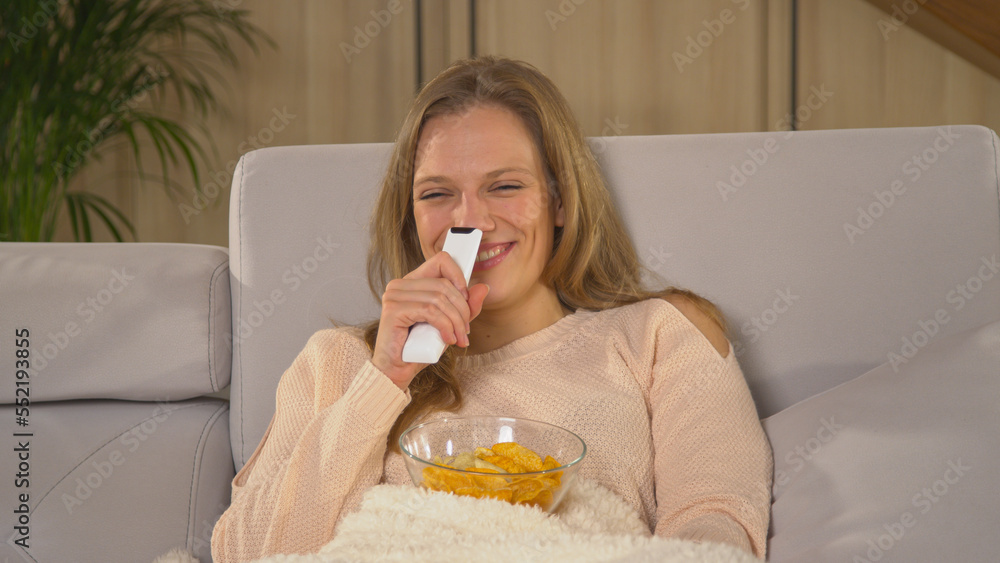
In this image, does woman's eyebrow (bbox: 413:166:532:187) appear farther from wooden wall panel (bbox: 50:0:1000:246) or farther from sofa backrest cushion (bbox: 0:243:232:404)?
wooden wall panel (bbox: 50:0:1000:246)

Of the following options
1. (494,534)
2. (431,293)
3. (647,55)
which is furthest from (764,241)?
(647,55)

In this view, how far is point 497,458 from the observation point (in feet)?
2.62

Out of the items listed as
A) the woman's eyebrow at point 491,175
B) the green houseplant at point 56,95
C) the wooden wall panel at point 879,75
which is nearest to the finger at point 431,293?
the woman's eyebrow at point 491,175

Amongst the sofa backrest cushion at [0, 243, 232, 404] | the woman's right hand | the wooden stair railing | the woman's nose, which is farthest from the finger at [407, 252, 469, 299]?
the wooden stair railing

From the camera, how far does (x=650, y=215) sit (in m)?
1.22

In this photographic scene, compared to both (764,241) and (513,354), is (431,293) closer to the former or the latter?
(513,354)

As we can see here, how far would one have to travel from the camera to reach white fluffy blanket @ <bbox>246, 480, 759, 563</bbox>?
657mm

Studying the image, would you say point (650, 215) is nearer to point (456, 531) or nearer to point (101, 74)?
point (456, 531)

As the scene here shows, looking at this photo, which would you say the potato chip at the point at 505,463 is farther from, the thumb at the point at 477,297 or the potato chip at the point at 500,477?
the thumb at the point at 477,297

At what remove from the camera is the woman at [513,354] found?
3.12 ft

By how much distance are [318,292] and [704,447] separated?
625 millimetres

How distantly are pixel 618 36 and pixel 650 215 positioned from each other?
1485mm

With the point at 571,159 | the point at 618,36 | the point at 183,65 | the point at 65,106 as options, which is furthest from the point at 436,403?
the point at 183,65

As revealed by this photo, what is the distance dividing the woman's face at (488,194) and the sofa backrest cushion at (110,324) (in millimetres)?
397
